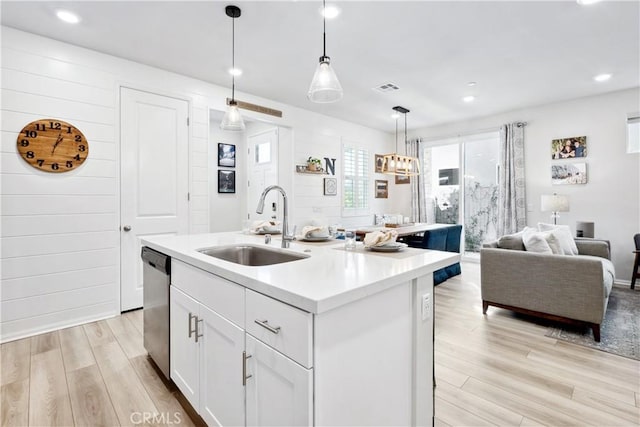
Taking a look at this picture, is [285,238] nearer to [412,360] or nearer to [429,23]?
[412,360]

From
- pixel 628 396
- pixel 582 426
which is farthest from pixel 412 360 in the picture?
pixel 628 396

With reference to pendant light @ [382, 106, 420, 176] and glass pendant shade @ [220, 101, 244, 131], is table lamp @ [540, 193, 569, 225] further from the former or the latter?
glass pendant shade @ [220, 101, 244, 131]

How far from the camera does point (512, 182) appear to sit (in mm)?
5250

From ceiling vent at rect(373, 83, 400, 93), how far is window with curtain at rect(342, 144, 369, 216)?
5.64 feet

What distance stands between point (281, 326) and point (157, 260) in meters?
1.30

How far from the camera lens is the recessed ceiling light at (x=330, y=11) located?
2451 mm

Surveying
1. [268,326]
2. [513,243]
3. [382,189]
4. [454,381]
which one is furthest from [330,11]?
[382,189]

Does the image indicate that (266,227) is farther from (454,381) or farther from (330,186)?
(330,186)

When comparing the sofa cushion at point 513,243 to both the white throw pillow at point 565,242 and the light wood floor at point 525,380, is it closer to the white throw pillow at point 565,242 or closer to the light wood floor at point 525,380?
the white throw pillow at point 565,242

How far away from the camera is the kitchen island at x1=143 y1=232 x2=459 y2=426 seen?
3.16ft

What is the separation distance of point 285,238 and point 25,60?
2984mm

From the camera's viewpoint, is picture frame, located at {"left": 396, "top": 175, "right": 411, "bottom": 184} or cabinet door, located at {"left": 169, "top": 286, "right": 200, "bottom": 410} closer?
cabinet door, located at {"left": 169, "top": 286, "right": 200, "bottom": 410}

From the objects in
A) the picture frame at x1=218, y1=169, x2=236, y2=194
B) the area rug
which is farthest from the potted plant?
the area rug

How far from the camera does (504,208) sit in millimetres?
5332
